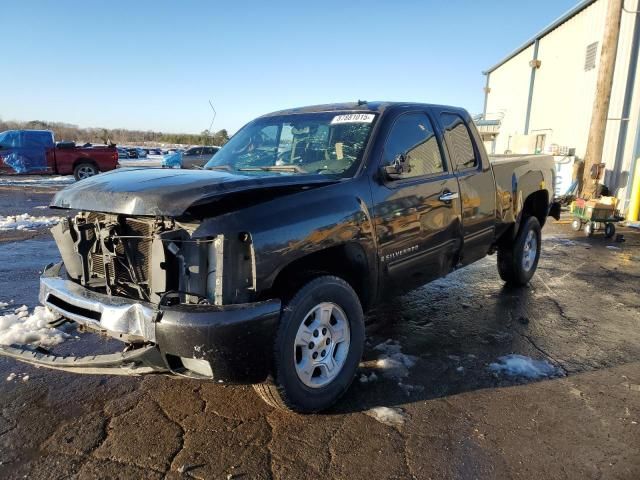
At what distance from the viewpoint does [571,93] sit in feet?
53.8

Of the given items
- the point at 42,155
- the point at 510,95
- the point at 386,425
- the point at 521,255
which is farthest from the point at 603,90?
the point at 42,155

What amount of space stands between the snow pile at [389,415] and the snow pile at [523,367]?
1023 mm

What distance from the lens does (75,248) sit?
3068 millimetres

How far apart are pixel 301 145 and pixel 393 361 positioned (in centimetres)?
186

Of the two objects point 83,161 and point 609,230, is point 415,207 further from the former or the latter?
point 83,161

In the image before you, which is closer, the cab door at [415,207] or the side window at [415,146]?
the cab door at [415,207]


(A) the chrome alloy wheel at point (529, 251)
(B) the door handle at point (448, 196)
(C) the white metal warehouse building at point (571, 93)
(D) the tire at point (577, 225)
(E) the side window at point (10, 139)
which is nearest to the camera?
(B) the door handle at point (448, 196)

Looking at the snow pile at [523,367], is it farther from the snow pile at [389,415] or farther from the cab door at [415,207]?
the snow pile at [389,415]

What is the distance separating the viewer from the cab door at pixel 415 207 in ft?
11.3

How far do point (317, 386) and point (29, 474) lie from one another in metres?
1.58

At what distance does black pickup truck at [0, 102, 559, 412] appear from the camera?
251 cm

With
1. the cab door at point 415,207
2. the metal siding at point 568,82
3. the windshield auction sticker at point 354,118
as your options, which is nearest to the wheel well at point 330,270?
the cab door at point 415,207

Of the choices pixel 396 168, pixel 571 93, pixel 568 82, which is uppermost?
pixel 568 82

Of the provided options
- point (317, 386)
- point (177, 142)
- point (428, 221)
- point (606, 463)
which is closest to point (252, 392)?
point (317, 386)
